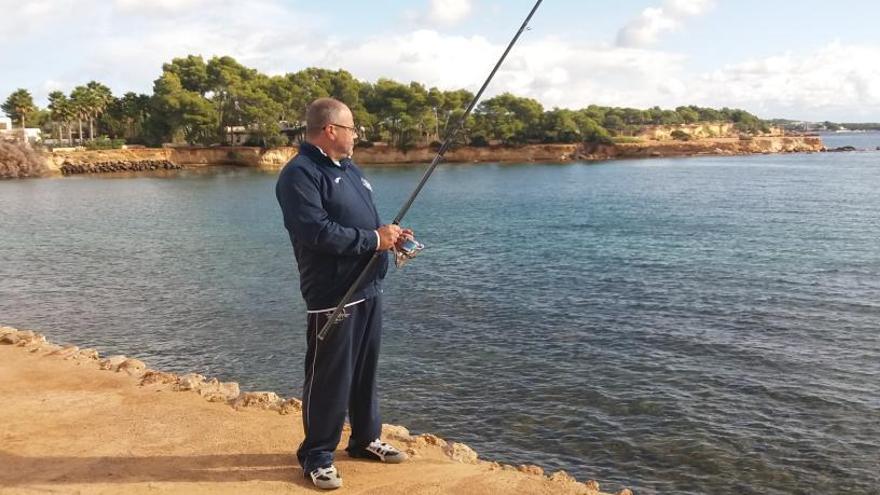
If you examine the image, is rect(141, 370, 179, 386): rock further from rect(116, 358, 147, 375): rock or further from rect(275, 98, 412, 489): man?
rect(275, 98, 412, 489): man

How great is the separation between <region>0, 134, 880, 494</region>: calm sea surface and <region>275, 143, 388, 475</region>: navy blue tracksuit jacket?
4478 mm

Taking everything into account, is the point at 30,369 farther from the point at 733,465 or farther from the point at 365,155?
the point at 365,155

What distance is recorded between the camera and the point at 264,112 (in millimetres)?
101812

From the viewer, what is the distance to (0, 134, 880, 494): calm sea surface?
31.8 ft

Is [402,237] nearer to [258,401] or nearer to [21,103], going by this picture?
[258,401]

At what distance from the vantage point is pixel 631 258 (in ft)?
83.9

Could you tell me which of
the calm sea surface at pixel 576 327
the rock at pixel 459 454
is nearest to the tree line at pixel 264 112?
the calm sea surface at pixel 576 327

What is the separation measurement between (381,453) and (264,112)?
10151 cm

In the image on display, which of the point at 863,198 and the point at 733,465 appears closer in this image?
the point at 733,465

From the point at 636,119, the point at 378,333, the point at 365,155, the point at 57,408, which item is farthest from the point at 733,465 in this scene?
the point at 636,119

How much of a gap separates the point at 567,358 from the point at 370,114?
346 feet

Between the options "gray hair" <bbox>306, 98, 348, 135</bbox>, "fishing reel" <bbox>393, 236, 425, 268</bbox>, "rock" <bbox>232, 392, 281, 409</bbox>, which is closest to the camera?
"gray hair" <bbox>306, 98, 348, 135</bbox>

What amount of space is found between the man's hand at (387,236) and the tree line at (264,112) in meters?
93.5

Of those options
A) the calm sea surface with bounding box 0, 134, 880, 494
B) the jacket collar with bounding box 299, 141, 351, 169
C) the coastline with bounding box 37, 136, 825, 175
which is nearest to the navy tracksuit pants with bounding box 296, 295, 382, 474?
the jacket collar with bounding box 299, 141, 351, 169
